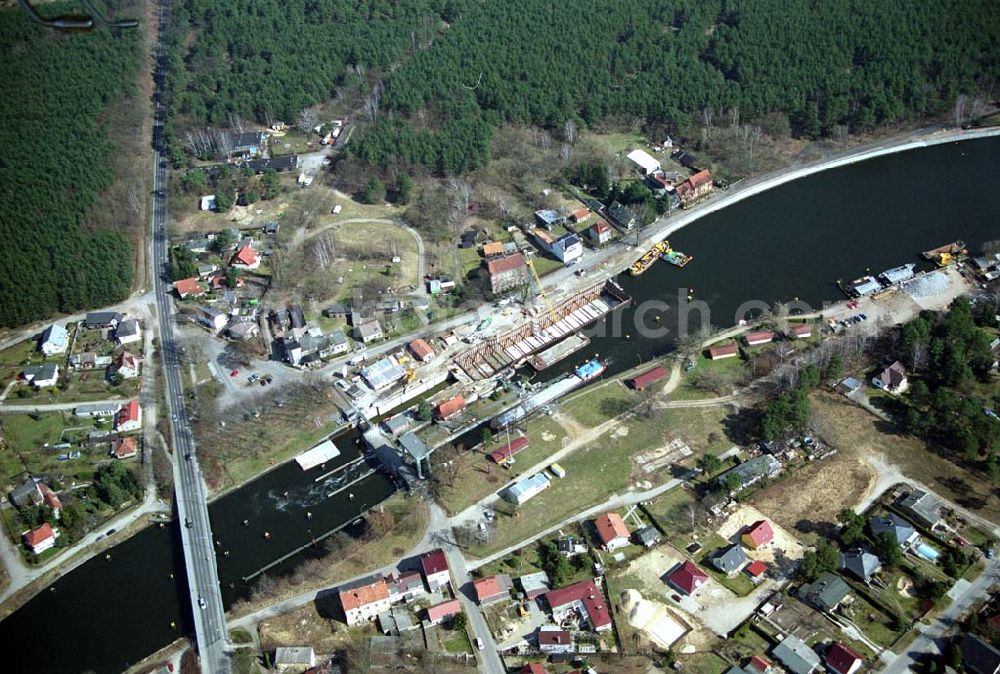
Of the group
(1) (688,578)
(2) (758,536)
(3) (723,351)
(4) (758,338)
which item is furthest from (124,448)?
(4) (758,338)

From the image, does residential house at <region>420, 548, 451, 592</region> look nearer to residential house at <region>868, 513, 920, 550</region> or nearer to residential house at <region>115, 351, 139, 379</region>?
residential house at <region>868, 513, 920, 550</region>

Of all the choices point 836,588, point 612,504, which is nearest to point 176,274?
point 612,504

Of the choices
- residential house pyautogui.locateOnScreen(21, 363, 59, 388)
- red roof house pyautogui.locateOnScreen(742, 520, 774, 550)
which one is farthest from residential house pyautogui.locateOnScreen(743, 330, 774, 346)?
residential house pyautogui.locateOnScreen(21, 363, 59, 388)

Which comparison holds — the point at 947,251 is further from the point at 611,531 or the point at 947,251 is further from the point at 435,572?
the point at 435,572

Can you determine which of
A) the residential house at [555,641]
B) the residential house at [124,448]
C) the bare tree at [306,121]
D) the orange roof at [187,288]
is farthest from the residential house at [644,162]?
the residential house at [124,448]

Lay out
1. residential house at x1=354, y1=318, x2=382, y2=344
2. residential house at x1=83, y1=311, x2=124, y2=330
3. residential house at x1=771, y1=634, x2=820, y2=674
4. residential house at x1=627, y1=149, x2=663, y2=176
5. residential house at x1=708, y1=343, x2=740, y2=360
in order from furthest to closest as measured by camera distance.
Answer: residential house at x1=627, y1=149, x2=663, y2=176, residential house at x1=83, y1=311, x2=124, y2=330, residential house at x1=354, y1=318, x2=382, y2=344, residential house at x1=708, y1=343, x2=740, y2=360, residential house at x1=771, y1=634, x2=820, y2=674

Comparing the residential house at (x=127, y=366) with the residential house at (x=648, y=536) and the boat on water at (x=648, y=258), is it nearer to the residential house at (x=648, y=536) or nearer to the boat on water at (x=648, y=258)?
the residential house at (x=648, y=536)
